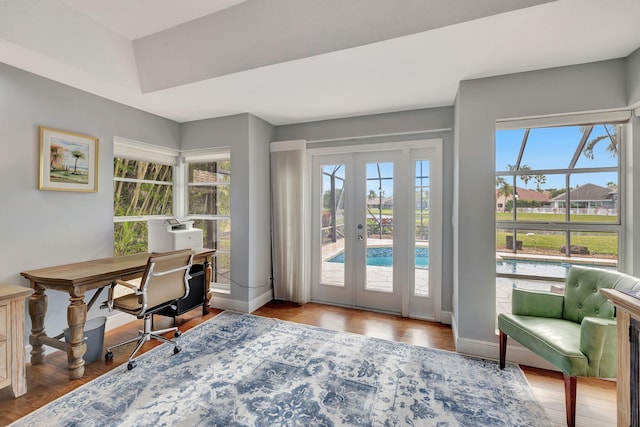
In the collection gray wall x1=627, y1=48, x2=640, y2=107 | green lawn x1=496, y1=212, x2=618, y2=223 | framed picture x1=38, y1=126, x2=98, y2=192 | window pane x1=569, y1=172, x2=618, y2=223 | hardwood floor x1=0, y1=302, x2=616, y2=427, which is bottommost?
hardwood floor x1=0, y1=302, x2=616, y2=427

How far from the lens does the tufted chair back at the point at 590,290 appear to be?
1813 millimetres

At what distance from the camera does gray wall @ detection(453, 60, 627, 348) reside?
84.9 inches

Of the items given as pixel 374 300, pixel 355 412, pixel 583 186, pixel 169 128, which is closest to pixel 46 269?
pixel 169 128

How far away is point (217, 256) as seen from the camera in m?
3.69

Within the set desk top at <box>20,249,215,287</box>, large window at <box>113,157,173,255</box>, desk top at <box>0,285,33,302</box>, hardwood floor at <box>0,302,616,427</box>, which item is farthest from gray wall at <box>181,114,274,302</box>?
desk top at <box>0,285,33,302</box>

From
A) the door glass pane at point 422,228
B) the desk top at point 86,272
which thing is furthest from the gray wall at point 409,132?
the desk top at point 86,272

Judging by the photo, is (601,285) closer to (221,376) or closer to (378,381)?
(378,381)

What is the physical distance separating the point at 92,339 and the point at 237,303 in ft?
4.56

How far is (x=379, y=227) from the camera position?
3350 mm

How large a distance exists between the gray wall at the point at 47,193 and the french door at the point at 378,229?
2.32 meters

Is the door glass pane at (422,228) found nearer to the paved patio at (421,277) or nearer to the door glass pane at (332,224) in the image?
the paved patio at (421,277)

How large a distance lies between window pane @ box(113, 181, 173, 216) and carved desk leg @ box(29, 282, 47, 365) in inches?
41.8

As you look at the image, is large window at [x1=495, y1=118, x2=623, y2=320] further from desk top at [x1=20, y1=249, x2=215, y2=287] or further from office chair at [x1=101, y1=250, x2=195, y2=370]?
desk top at [x1=20, y1=249, x2=215, y2=287]

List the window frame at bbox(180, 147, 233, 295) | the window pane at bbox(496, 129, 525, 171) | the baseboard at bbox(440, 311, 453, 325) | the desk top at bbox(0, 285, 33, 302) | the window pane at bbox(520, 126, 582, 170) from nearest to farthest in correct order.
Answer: the desk top at bbox(0, 285, 33, 302) < the window pane at bbox(520, 126, 582, 170) < the window pane at bbox(496, 129, 525, 171) < the baseboard at bbox(440, 311, 453, 325) < the window frame at bbox(180, 147, 233, 295)
